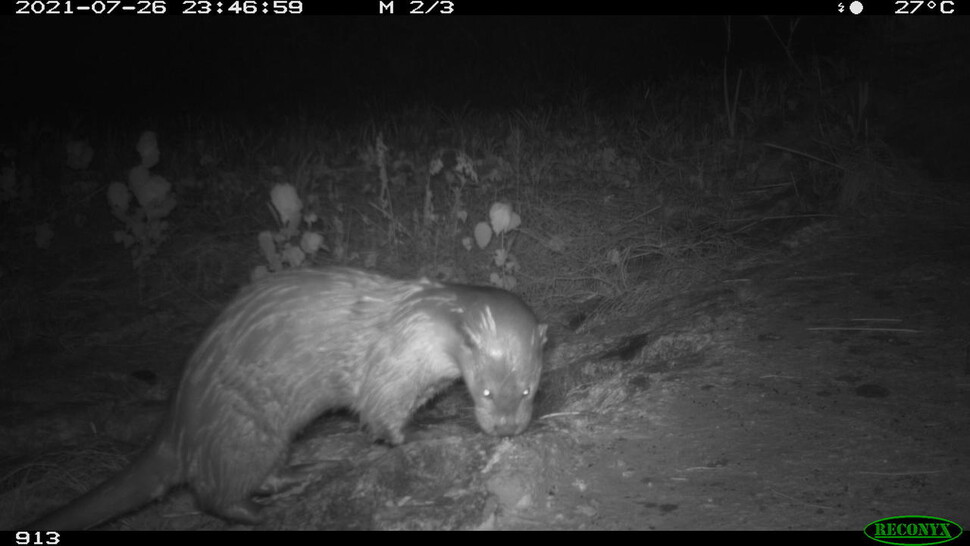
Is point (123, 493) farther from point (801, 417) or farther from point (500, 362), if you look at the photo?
point (801, 417)

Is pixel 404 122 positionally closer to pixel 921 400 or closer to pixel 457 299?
pixel 457 299

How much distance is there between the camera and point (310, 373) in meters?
3.23

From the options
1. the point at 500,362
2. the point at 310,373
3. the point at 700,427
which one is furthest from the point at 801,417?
the point at 310,373

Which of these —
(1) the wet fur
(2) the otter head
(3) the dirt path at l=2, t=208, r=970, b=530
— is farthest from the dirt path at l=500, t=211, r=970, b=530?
(1) the wet fur

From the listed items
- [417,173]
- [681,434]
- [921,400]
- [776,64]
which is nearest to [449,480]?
[681,434]

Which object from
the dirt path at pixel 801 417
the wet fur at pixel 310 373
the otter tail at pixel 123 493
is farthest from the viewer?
the wet fur at pixel 310 373

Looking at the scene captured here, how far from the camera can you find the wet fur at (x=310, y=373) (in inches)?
118

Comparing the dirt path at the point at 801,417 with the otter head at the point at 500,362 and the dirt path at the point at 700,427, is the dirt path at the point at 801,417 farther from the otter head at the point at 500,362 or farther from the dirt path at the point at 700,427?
the otter head at the point at 500,362

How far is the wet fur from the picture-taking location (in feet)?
9.80

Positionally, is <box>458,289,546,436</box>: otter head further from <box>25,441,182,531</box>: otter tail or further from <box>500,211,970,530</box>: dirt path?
<box>25,441,182,531</box>: otter tail

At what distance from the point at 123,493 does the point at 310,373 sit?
2.57ft

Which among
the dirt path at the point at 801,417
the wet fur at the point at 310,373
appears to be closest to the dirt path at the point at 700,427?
the dirt path at the point at 801,417

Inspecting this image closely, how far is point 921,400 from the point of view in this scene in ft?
9.81

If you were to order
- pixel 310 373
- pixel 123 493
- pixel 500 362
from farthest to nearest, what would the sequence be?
pixel 310 373, pixel 500 362, pixel 123 493
